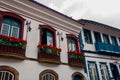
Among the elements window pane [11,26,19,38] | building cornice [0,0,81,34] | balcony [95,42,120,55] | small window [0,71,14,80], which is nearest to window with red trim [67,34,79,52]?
building cornice [0,0,81,34]

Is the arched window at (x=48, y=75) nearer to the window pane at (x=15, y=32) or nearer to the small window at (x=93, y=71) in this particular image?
the window pane at (x=15, y=32)

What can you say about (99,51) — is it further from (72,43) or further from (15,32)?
(15,32)

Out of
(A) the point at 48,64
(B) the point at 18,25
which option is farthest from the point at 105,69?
(B) the point at 18,25

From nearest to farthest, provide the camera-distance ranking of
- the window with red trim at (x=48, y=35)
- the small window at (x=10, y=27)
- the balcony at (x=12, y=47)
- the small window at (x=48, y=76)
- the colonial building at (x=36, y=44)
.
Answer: the balcony at (x=12, y=47), the colonial building at (x=36, y=44), the small window at (x=10, y=27), the small window at (x=48, y=76), the window with red trim at (x=48, y=35)

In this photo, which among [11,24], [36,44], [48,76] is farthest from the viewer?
[36,44]

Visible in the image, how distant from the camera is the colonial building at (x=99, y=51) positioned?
15352 mm

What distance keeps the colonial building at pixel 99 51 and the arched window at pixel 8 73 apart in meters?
7.34

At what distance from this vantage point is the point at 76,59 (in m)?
13.6

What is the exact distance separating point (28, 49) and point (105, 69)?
9.56 meters

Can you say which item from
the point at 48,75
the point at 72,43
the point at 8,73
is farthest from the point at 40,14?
the point at 8,73

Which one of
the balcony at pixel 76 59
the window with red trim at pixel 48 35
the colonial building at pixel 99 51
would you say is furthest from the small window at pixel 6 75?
the colonial building at pixel 99 51

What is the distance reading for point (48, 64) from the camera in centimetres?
1165

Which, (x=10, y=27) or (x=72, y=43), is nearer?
(x=10, y=27)

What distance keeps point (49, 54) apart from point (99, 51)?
22.4ft
